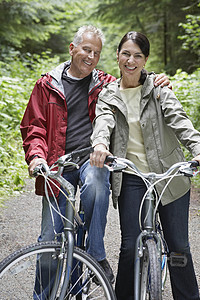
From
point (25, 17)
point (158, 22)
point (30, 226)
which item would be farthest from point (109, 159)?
point (158, 22)

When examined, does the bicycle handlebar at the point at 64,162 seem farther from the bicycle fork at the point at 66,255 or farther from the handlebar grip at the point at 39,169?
the bicycle fork at the point at 66,255

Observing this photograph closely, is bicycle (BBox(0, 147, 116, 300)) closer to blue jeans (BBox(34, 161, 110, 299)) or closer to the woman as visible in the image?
blue jeans (BBox(34, 161, 110, 299))

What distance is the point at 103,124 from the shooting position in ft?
8.99

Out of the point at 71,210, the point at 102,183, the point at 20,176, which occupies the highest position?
the point at 20,176

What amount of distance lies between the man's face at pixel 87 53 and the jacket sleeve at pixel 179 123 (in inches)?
22.8

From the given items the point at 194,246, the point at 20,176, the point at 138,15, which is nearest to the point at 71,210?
the point at 194,246

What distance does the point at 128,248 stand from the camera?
285cm

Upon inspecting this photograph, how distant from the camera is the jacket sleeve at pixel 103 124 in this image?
8.64 ft

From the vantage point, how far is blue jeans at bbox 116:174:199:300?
9.38 ft

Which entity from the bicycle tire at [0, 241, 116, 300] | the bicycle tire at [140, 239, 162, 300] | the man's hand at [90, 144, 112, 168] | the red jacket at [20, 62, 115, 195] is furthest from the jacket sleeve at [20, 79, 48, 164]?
the bicycle tire at [140, 239, 162, 300]

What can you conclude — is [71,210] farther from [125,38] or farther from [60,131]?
[125,38]

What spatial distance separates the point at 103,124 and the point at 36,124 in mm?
554

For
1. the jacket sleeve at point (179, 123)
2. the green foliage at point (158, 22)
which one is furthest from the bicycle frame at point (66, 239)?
the green foliage at point (158, 22)

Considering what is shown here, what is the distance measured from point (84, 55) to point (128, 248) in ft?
4.62
